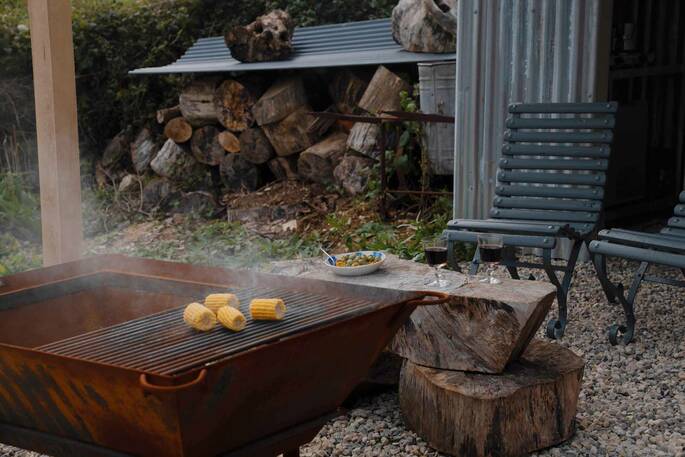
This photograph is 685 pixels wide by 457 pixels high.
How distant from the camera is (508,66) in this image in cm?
593

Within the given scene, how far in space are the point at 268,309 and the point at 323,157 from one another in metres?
5.55

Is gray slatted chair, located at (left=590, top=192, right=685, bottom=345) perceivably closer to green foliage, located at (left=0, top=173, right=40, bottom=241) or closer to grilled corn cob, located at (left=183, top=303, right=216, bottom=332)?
grilled corn cob, located at (left=183, top=303, right=216, bottom=332)

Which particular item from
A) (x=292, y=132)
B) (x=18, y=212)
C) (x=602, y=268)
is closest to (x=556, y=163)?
(x=602, y=268)

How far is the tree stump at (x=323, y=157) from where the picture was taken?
25.7ft

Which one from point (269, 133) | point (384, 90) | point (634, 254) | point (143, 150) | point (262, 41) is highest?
point (262, 41)

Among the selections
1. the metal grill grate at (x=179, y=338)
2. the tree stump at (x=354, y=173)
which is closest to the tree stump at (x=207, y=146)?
the tree stump at (x=354, y=173)

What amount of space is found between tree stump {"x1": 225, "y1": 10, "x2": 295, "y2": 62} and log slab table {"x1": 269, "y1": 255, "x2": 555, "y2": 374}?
16.5ft

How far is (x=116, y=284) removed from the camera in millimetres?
2900

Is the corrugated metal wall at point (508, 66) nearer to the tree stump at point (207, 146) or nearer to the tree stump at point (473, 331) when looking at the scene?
the tree stump at point (473, 331)

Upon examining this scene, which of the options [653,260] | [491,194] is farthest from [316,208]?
[653,260]

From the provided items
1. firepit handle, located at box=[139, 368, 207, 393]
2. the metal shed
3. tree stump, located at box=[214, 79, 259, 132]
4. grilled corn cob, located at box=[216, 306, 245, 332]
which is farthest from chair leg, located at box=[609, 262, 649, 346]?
tree stump, located at box=[214, 79, 259, 132]

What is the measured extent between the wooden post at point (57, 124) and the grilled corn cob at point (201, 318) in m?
1.69

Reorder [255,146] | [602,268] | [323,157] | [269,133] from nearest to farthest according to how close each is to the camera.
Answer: [602,268] < [323,157] < [269,133] < [255,146]

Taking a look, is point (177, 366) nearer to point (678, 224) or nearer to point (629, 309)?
point (629, 309)
